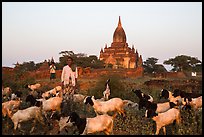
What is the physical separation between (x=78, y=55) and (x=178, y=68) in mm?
12681

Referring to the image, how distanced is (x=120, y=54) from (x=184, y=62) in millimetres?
13365

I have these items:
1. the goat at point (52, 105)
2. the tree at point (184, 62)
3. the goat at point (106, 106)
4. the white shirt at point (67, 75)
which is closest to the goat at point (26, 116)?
the goat at point (52, 105)

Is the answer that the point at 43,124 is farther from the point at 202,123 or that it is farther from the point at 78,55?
the point at 78,55

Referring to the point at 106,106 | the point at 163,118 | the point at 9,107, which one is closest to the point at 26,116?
the point at 9,107

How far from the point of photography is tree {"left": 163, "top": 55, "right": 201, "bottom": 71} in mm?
31688

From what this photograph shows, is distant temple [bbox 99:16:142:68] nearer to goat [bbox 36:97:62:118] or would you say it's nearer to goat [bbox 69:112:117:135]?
goat [bbox 36:97:62:118]

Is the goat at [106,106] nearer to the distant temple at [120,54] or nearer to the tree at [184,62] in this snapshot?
the tree at [184,62]

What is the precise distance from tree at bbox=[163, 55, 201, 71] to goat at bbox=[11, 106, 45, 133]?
27804 mm

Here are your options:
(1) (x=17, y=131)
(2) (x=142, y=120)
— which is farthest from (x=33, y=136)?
(2) (x=142, y=120)

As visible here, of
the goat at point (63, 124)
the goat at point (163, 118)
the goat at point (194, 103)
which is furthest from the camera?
the goat at point (194, 103)

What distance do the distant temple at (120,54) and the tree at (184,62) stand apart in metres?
9.66

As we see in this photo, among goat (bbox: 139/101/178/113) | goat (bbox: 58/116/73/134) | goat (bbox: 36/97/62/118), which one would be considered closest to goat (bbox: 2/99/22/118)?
goat (bbox: 36/97/62/118)

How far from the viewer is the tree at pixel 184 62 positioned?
31.7m

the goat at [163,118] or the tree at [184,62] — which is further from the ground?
the tree at [184,62]
